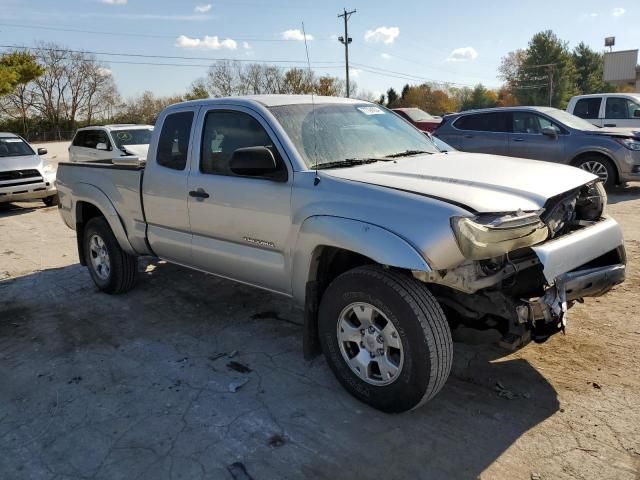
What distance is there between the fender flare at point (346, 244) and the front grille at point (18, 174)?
10063 mm

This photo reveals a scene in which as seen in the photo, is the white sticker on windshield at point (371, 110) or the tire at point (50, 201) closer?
the white sticker on windshield at point (371, 110)

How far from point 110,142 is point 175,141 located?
9.37m

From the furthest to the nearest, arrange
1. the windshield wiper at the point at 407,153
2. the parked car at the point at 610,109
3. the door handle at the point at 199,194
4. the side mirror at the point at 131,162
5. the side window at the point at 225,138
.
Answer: the parked car at the point at 610,109 < the side mirror at the point at 131,162 < the door handle at the point at 199,194 < the windshield wiper at the point at 407,153 < the side window at the point at 225,138

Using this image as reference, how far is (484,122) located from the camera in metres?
11.3

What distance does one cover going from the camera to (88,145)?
13922 mm

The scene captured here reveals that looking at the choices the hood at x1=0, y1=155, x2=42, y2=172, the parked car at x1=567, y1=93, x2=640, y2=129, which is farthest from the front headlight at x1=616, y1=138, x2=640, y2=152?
the hood at x1=0, y1=155, x2=42, y2=172

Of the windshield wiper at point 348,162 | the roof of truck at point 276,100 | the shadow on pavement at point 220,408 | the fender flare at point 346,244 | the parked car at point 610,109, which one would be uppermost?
the parked car at point 610,109

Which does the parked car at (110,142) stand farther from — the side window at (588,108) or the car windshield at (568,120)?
the side window at (588,108)

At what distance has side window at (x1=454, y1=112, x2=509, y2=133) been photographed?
1111 centimetres

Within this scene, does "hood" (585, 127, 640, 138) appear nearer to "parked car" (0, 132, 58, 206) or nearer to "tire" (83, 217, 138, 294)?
"tire" (83, 217, 138, 294)

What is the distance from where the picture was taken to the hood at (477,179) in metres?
3.04

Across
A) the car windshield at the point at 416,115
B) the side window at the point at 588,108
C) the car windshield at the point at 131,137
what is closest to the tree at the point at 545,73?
the car windshield at the point at 416,115

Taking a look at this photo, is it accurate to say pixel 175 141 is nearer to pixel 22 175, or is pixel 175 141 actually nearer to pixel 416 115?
pixel 22 175

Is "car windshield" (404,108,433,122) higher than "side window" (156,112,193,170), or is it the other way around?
"car windshield" (404,108,433,122)
